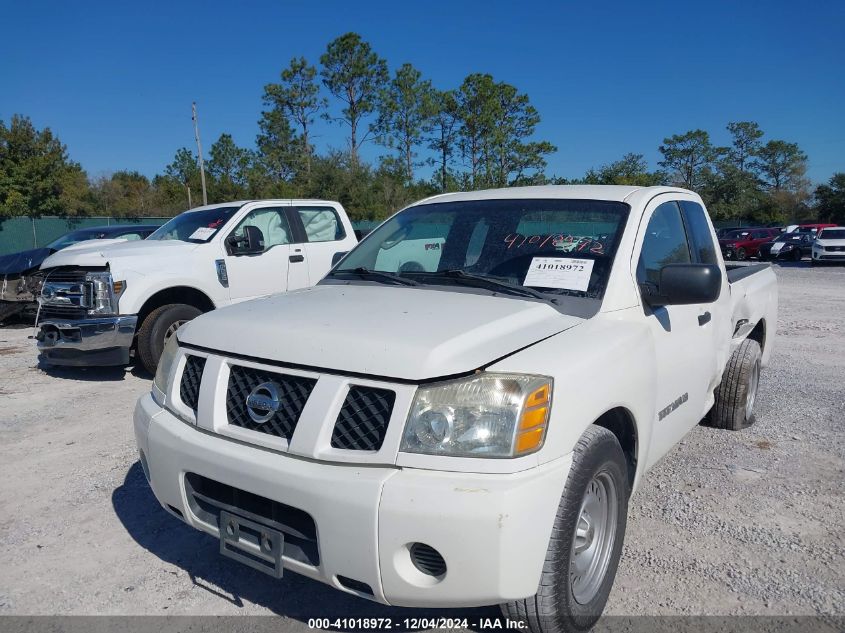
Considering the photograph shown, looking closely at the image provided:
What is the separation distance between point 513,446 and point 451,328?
0.51 m

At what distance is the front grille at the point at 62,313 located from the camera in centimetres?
615

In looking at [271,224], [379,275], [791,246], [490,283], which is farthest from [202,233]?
[791,246]

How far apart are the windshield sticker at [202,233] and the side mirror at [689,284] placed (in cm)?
554

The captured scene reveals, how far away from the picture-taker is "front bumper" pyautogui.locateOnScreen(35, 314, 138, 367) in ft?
19.8

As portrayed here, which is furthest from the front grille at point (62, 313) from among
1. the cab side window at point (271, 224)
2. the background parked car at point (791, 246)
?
the background parked car at point (791, 246)

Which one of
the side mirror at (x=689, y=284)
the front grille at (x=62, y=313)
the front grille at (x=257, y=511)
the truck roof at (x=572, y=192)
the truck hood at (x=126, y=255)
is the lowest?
the front grille at (x=257, y=511)

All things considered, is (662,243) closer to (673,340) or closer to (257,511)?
(673,340)

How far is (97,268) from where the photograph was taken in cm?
621

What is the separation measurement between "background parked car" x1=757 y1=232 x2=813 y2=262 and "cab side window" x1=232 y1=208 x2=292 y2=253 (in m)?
27.8

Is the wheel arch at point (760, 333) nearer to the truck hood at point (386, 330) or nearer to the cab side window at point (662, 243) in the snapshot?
the cab side window at point (662, 243)

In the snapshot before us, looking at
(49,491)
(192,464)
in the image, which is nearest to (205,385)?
(192,464)

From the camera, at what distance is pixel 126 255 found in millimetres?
6352

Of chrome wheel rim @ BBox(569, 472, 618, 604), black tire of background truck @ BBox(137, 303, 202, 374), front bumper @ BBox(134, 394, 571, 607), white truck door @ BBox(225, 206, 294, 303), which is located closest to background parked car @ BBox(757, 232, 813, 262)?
white truck door @ BBox(225, 206, 294, 303)

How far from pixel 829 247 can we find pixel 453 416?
1111 inches
